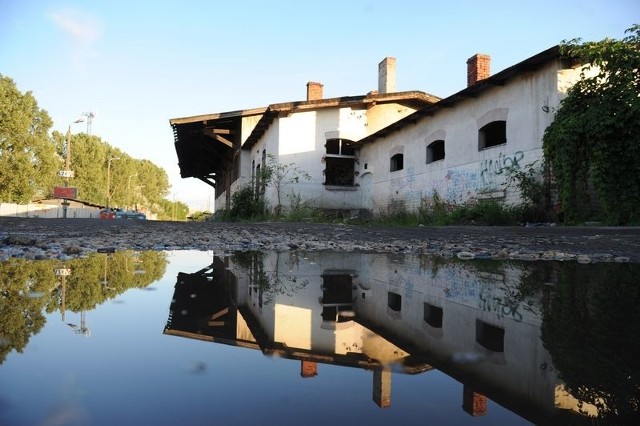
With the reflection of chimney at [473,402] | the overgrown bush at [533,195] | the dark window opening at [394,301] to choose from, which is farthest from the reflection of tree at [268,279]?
the overgrown bush at [533,195]

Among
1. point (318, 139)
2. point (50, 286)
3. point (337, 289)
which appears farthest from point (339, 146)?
point (50, 286)

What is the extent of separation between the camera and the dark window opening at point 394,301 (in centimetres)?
215

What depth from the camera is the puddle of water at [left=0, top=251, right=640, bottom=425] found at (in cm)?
96

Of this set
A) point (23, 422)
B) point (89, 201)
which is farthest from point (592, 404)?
point (89, 201)

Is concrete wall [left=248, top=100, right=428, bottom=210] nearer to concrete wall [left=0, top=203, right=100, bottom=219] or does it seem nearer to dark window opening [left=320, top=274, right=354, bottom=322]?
dark window opening [left=320, top=274, right=354, bottom=322]

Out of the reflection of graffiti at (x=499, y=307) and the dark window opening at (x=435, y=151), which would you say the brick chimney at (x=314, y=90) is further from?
the reflection of graffiti at (x=499, y=307)

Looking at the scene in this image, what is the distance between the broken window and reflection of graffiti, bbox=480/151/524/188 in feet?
24.5

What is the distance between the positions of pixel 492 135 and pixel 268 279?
38.0ft

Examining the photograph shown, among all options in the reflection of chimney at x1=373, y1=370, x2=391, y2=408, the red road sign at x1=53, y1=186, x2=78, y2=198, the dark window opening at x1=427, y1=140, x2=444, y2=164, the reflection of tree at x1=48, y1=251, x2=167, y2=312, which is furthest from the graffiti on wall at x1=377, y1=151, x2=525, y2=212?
the red road sign at x1=53, y1=186, x2=78, y2=198

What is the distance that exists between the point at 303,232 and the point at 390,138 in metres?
9.79

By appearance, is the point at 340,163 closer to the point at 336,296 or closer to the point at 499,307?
the point at 336,296

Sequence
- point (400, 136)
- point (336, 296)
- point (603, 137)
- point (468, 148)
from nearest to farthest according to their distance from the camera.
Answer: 1. point (336, 296)
2. point (603, 137)
3. point (468, 148)
4. point (400, 136)

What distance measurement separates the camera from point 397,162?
55.4ft

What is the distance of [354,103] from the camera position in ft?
56.9
